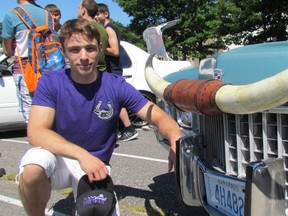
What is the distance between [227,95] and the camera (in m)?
1.91

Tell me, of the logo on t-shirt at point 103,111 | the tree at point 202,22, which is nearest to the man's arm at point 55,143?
the logo on t-shirt at point 103,111

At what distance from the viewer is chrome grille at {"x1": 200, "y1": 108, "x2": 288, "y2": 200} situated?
1898 mm

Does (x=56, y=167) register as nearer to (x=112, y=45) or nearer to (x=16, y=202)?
(x=16, y=202)

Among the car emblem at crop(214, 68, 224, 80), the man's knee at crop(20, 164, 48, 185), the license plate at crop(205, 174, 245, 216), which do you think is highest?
the car emblem at crop(214, 68, 224, 80)

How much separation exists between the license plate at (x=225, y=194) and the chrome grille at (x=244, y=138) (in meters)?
0.10

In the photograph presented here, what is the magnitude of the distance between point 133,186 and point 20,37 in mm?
1808

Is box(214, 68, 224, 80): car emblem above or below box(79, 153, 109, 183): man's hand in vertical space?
above

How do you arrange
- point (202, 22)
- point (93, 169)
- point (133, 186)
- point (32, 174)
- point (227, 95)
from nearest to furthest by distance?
1. point (227, 95)
2. point (93, 169)
3. point (32, 174)
4. point (133, 186)
5. point (202, 22)

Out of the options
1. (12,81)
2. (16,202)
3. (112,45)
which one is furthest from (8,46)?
(12,81)

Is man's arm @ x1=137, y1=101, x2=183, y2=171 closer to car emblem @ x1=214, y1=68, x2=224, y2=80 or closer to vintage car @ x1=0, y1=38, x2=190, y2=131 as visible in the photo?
car emblem @ x1=214, y1=68, x2=224, y2=80

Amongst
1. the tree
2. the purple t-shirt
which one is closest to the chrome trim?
the purple t-shirt

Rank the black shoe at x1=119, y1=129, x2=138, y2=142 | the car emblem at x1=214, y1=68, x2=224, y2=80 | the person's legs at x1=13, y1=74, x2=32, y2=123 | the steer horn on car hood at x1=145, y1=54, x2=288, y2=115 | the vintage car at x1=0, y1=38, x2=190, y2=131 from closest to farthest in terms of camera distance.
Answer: the steer horn on car hood at x1=145, y1=54, x2=288, y2=115 → the car emblem at x1=214, y1=68, x2=224, y2=80 → the person's legs at x1=13, y1=74, x2=32, y2=123 → the black shoe at x1=119, y1=129, x2=138, y2=142 → the vintage car at x1=0, y1=38, x2=190, y2=131

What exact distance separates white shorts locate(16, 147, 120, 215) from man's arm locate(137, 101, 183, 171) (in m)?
0.49

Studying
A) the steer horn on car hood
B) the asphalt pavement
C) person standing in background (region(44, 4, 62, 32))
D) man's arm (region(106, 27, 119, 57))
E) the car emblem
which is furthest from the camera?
man's arm (region(106, 27, 119, 57))
